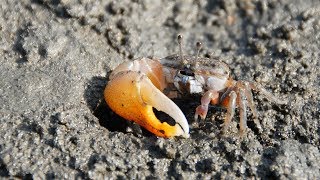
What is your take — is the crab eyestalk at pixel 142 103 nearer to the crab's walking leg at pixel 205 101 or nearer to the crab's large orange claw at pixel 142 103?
the crab's large orange claw at pixel 142 103

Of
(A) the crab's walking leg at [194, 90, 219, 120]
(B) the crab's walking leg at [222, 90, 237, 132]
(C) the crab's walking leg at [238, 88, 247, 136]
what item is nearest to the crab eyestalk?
(A) the crab's walking leg at [194, 90, 219, 120]

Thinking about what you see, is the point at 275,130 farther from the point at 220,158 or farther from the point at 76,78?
the point at 76,78

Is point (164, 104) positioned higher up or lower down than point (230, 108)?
lower down

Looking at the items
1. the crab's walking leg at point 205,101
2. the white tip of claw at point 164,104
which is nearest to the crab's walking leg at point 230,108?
the crab's walking leg at point 205,101

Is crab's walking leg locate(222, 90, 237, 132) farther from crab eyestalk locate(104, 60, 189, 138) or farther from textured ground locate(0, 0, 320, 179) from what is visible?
crab eyestalk locate(104, 60, 189, 138)

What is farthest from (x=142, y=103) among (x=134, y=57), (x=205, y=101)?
(x=134, y=57)

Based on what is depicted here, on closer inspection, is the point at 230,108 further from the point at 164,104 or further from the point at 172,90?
the point at 172,90

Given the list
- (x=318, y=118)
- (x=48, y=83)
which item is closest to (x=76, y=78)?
(x=48, y=83)
